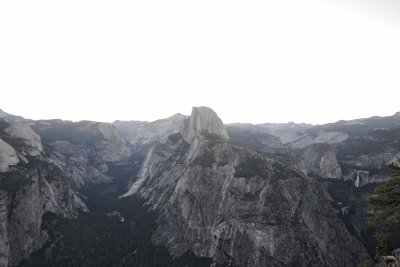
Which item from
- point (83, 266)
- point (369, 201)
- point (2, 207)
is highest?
point (369, 201)

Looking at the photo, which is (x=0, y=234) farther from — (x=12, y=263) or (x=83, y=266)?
(x=83, y=266)

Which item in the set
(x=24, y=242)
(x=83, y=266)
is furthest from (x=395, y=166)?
(x=24, y=242)

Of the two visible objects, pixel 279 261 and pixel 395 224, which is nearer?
pixel 395 224

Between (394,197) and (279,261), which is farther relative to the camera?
(279,261)

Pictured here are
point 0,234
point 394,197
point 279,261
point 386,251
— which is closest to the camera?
point 394,197

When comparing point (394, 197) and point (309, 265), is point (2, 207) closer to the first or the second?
point (309, 265)

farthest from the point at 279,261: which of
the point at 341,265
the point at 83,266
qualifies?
the point at 83,266

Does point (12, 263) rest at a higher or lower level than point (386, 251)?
lower

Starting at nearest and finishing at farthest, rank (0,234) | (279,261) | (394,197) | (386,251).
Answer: (394,197) → (386,251) → (0,234) → (279,261)

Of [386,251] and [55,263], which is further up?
[386,251]
